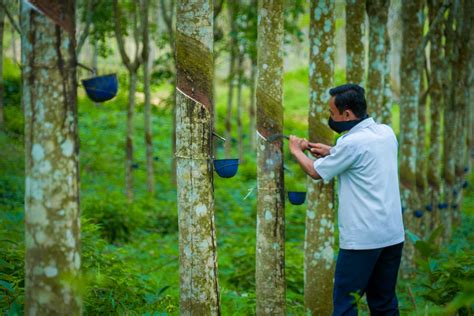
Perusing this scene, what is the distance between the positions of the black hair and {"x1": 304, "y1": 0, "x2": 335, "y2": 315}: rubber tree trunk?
3.70 feet

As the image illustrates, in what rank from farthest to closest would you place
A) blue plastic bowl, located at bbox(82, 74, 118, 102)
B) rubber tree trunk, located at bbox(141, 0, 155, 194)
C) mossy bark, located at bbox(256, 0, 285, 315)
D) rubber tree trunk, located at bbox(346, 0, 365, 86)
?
rubber tree trunk, located at bbox(141, 0, 155, 194)
rubber tree trunk, located at bbox(346, 0, 365, 86)
mossy bark, located at bbox(256, 0, 285, 315)
blue plastic bowl, located at bbox(82, 74, 118, 102)

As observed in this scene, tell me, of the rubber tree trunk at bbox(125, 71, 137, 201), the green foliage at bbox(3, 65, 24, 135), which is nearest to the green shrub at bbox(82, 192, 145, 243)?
the rubber tree trunk at bbox(125, 71, 137, 201)

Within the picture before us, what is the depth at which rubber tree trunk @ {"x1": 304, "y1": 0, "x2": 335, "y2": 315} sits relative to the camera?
5.46 metres

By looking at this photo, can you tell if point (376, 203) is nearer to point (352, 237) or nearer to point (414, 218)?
point (352, 237)

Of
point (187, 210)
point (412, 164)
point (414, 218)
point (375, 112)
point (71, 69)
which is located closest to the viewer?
point (71, 69)

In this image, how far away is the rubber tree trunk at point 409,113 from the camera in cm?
888

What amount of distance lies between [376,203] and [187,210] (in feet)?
4.23

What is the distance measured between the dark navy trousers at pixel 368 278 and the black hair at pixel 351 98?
3.23ft

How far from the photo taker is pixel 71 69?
2814mm

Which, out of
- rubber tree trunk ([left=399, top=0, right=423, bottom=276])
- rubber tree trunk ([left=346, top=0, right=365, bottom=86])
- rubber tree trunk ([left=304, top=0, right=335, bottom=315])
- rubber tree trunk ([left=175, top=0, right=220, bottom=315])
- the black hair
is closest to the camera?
rubber tree trunk ([left=175, top=0, right=220, bottom=315])

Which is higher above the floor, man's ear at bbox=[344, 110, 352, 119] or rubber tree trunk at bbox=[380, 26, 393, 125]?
rubber tree trunk at bbox=[380, 26, 393, 125]

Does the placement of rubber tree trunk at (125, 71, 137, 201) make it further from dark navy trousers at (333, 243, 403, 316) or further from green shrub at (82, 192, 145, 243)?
dark navy trousers at (333, 243, 403, 316)

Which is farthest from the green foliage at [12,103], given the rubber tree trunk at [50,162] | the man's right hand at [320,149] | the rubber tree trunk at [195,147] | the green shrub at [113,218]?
the rubber tree trunk at [50,162]

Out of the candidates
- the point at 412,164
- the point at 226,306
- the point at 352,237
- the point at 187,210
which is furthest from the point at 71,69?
the point at 412,164
